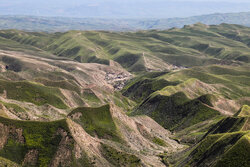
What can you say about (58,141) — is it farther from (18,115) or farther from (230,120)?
(230,120)

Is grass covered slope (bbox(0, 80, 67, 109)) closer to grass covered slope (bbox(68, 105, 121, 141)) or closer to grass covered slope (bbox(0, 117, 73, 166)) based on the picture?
grass covered slope (bbox(68, 105, 121, 141))

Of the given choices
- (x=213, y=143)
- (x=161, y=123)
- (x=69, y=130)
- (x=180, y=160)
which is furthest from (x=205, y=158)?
(x=161, y=123)

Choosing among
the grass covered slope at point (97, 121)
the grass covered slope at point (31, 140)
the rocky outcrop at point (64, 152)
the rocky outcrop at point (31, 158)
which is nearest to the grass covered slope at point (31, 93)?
the grass covered slope at point (97, 121)

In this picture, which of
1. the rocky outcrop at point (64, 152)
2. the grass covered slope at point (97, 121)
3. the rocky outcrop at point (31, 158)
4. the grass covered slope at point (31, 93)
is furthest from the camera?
the grass covered slope at point (31, 93)

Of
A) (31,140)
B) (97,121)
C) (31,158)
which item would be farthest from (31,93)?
(31,158)

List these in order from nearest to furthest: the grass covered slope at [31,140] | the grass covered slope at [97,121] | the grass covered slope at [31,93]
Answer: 1. the grass covered slope at [31,140]
2. the grass covered slope at [97,121]
3. the grass covered slope at [31,93]

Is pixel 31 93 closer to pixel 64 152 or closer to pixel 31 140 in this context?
pixel 31 140

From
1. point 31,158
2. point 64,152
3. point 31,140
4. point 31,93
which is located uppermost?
point 31,140

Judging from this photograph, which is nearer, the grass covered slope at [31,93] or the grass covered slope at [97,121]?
the grass covered slope at [97,121]

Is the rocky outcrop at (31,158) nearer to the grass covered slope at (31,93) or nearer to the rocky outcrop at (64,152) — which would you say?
the rocky outcrop at (64,152)

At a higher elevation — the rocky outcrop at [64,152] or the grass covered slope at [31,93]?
the rocky outcrop at [64,152]

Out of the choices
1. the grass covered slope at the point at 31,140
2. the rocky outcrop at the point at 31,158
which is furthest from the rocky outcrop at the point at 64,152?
the rocky outcrop at the point at 31,158

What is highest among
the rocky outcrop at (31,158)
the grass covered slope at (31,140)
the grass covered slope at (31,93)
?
the grass covered slope at (31,140)
